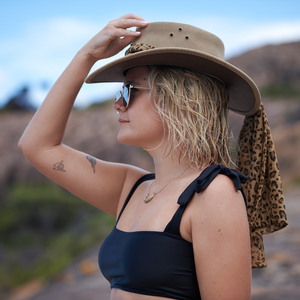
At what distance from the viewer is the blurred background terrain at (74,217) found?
17.0ft

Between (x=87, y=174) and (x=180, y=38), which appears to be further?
(x=87, y=174)

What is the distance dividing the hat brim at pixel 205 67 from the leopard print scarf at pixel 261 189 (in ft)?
0.34

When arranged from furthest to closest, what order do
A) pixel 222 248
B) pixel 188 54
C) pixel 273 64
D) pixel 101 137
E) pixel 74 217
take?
pixel 273 64
pixel 101 137
pixel 74 217
pixel 188 54
pixel 222 248

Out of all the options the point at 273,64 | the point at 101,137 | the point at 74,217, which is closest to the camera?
the point at 74,217

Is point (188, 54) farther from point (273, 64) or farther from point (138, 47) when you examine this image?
point (273, 64)

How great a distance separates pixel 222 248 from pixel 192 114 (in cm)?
60

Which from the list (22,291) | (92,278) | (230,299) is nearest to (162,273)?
(230,299)

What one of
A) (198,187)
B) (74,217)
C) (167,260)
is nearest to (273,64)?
(74,217)

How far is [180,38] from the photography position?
5.27 ft

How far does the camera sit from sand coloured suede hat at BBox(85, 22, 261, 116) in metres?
1.51

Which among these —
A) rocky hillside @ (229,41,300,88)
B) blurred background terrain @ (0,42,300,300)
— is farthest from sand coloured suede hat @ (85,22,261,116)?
rocky hillside @ (229,41,300,88)

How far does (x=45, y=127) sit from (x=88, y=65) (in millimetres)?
398

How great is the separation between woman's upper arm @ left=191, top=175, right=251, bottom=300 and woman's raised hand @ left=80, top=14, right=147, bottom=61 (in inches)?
35.8

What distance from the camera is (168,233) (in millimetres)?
1339
